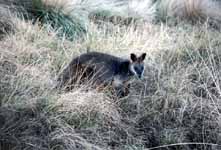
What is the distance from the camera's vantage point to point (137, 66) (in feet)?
17.5

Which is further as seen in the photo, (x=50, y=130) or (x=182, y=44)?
(x=182, y=44)

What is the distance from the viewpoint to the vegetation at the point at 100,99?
158 inches

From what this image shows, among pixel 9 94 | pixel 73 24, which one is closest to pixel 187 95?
pixel 9 94

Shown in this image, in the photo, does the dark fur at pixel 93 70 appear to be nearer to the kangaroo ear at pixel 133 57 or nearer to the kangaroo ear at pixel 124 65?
the kangaroo ear at pixel 124 65

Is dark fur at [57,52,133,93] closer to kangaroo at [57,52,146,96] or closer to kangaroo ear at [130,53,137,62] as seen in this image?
kangaroo at [57,52,146,96]

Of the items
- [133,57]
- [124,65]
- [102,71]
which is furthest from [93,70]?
[133,57]

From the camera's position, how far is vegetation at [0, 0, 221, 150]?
402 cm

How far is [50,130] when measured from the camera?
13.2ft

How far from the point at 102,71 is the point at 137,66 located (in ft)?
1.70

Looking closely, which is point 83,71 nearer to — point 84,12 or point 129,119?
point 129,119

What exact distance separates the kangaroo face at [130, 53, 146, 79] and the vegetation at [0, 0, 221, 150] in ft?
0.50

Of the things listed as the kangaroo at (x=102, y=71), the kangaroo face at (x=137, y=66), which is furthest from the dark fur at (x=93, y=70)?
the kangaroo face at (x=137, y=66)

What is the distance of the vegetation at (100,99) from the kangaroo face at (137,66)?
151 mm

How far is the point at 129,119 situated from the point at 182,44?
226cm
